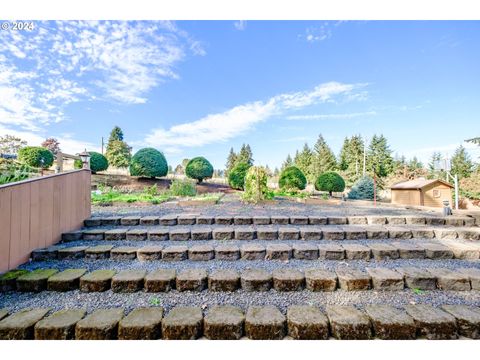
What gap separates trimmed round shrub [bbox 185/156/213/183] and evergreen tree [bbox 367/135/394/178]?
23.4m

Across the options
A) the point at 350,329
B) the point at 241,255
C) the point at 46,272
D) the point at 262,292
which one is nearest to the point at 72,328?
the point at 46,272

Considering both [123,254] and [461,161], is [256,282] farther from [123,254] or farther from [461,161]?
[461,161]

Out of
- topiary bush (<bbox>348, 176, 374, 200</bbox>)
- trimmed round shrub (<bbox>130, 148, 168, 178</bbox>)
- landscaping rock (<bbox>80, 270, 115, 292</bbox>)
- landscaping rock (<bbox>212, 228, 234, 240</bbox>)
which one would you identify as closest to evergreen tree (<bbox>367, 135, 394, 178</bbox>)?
topiary bush (<bbox>348, 176, 374, 200</bbox>)

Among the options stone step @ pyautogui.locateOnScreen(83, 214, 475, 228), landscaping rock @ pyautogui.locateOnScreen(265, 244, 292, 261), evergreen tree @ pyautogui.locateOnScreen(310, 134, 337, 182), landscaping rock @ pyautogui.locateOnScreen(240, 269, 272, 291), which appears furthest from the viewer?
evergreen tree @ pyautogui.locateOnScreen(310, 134, 337, 182)

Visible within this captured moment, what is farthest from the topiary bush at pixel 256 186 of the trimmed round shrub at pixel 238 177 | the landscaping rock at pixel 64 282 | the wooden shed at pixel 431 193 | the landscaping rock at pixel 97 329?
the wooden shed at pixel 431 193

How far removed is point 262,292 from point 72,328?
1307mm

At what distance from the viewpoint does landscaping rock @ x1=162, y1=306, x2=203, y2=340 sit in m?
1.36

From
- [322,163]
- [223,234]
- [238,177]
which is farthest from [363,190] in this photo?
[322,163]

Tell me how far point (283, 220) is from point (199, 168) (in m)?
13.4

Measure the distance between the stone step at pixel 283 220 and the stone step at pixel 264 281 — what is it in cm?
139

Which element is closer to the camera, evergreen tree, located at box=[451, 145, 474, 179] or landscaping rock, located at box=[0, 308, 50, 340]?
landscaping rock, located at box=[0, 308, 50, 340]

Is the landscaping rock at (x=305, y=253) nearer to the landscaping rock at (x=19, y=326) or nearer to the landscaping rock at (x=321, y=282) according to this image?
the landscaping rock at (x=321, y=282)

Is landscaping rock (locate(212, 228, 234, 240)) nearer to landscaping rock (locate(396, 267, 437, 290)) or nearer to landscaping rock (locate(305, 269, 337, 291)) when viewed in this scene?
landscaping rock (locate(305, 269, 337, 291))
